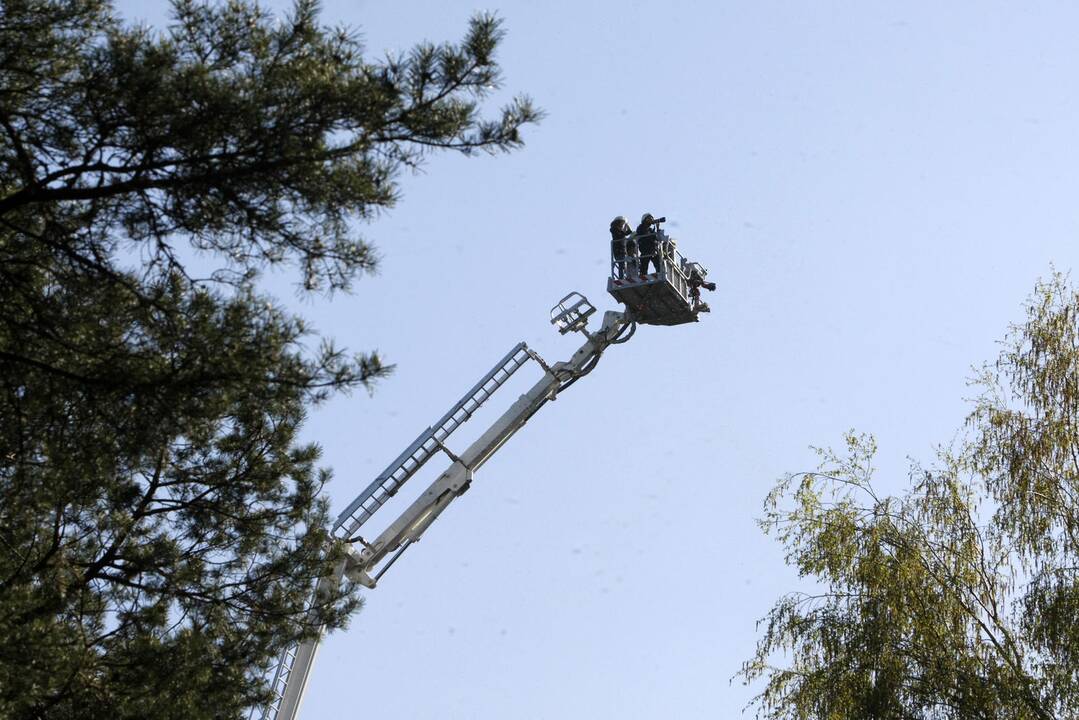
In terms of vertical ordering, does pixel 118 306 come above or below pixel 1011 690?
above

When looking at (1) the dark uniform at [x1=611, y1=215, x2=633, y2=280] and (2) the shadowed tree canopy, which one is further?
(1) the dark uniform at [x1=611, y1=215, x2=633, y2=280]

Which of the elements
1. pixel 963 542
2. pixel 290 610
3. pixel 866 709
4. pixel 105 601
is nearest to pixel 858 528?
pixel 963 542

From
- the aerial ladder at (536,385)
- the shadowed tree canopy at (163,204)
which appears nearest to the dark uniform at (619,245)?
the aerial ladder at (536,385)

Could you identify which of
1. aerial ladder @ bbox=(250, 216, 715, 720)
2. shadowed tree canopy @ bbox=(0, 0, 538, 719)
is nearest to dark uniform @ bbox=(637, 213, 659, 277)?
aerial ladder @ bbox=(250, 216, 715, 720)

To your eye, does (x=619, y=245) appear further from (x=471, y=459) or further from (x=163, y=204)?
(x=163, y=204)

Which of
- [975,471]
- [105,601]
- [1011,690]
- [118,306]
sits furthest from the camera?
[975,471]

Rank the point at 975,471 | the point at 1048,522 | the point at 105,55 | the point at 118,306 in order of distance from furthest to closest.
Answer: the point at 975,471 → the point at 1048,522 → the point at 118,306 → the point at 105,55

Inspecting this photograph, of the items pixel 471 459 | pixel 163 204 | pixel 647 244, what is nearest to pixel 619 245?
pixel 647 244

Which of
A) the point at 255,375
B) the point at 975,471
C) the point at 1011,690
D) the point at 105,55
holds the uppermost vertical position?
the point at 105,55

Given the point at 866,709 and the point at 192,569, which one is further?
the point at 866,709

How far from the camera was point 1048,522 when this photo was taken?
14.8m

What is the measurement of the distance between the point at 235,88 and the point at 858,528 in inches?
372

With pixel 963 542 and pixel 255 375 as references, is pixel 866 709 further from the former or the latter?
pixel 255 375

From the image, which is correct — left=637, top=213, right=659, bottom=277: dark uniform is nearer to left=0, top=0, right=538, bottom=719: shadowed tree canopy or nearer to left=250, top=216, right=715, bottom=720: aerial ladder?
left=250, top=216, right=715, bottom=720: aerial ladder
